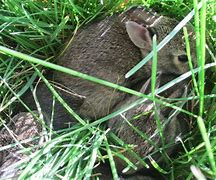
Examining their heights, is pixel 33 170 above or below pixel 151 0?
below

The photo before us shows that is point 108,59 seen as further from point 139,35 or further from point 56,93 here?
point 56,93

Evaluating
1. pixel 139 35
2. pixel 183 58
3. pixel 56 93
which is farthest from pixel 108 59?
pixel 56 93

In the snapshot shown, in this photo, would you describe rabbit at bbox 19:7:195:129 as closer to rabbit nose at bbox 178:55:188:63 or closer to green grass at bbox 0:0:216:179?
rabbit nose at bbox 178:55:188:63

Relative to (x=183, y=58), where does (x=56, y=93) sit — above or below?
above

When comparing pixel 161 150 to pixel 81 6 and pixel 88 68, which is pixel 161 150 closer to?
pixel 88 68

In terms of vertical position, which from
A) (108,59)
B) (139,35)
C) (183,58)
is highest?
(139,35)

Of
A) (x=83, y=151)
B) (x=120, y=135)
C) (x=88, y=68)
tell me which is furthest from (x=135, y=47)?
(x=83, y=151)
